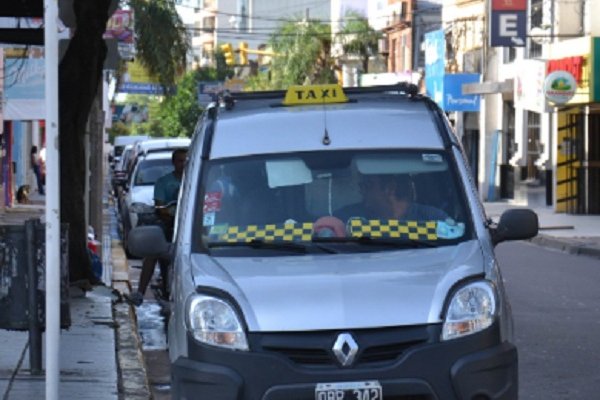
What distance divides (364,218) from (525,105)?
1339 inches

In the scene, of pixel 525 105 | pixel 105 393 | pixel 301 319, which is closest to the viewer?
pixel 301 319

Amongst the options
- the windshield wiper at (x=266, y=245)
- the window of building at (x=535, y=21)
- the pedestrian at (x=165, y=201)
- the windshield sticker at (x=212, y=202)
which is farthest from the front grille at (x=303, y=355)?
the window of building at (x=535, y=21)

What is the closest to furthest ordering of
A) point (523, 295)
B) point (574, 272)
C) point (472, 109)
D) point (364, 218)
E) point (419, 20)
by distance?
point (364, 218) < point (523, 295) < point (574, 272) < point (472, 109) < point (419, 20)

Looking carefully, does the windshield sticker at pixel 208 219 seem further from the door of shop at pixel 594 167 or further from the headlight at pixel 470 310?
the door of shop at pixel 594 167

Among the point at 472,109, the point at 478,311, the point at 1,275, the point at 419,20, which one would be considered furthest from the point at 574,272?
the point at 419,20

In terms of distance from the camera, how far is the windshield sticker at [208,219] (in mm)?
8469

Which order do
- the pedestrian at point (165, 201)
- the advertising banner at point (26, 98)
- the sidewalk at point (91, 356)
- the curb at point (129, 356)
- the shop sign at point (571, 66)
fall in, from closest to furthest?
1. the sidewalk at point (91, 356)
2. the curb at point (129, 356)
3. the pedestrian at point (165, 201)
4. the advertising banner at point (26, 98)
5. the shop sign at point (571, 66)

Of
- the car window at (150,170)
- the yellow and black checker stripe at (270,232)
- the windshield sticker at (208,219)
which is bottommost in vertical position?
the car window at (150,170)

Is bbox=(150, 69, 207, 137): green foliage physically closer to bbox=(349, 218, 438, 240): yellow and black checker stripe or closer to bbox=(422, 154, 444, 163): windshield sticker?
bbox=(422, 154, 444, 163): windshield sticker

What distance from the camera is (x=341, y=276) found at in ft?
25.2

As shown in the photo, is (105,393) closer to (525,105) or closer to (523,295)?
(523,295)

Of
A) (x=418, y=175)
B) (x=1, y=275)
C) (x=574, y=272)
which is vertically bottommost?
(x=574, y=272)

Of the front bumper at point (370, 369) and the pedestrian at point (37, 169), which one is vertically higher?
the front bumper at point (370, 369)

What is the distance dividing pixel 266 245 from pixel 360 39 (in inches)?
2479
